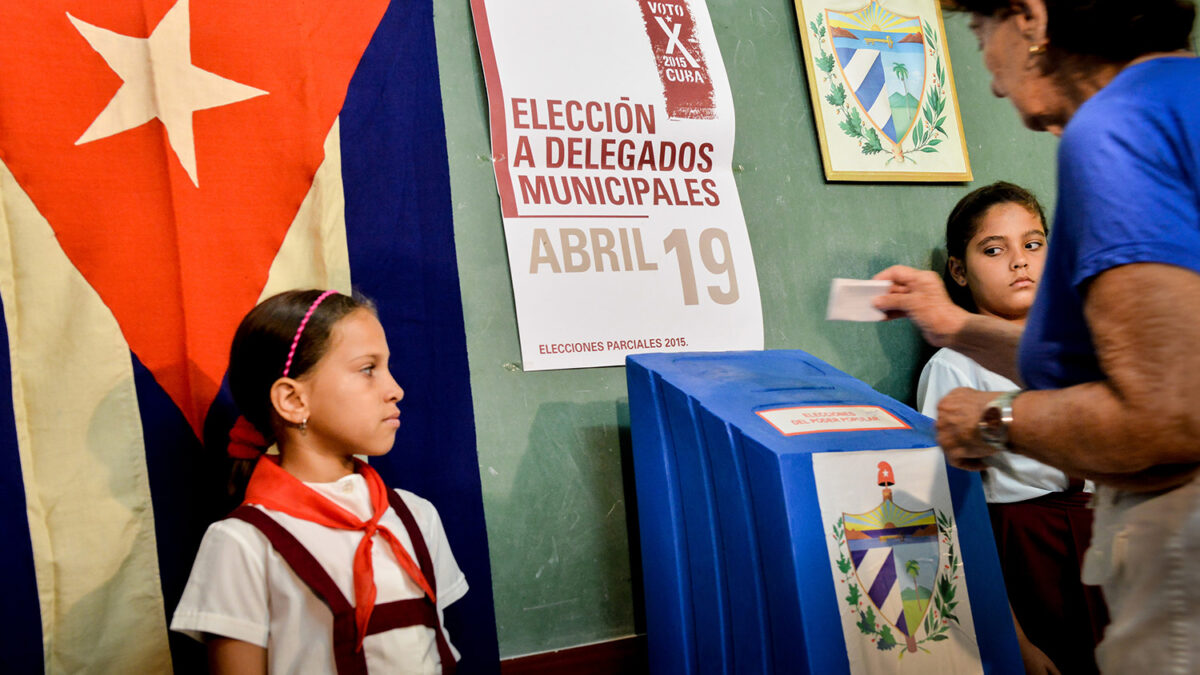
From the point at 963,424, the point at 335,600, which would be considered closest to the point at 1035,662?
the point at 963,424

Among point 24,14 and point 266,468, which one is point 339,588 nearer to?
point 266,468

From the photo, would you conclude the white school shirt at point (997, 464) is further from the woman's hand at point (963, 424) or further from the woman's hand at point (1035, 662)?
the woman's hand at point (963, 424)

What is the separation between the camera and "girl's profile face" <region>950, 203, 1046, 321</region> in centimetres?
195

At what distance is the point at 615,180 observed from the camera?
1852mm

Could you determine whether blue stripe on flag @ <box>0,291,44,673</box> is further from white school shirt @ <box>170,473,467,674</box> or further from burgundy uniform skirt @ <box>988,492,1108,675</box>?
burgundy uniform skirt @ <box>988,492,1108,675</box>

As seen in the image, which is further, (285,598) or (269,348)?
(269,348)

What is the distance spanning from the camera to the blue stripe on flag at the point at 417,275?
5.28ft

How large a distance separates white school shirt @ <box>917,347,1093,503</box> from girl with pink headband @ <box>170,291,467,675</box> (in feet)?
3.45

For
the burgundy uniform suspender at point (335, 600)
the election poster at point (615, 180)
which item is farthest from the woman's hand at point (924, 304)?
the burgundy uniform suspender at point (335, 600)

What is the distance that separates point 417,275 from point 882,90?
129 centimetres

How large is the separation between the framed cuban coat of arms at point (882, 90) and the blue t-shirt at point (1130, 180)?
1.36m

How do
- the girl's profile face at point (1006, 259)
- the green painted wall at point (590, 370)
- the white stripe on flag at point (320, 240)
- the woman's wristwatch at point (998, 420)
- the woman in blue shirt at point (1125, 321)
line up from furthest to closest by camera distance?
1. the girl's profile face at point (1006, 259)
2. the green painted wall at point (590, 370)
3. the white stripe on flag at point (320, 240)
4. the woman's wristwatch at point (998, 420)
5. the woman in blue shirt at point (1125, 321)

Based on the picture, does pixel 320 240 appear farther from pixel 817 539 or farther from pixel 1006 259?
pixel 1006 259

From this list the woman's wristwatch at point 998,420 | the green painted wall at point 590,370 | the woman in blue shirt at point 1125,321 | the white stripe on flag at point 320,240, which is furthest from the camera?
the green painted wall at point 590,370
